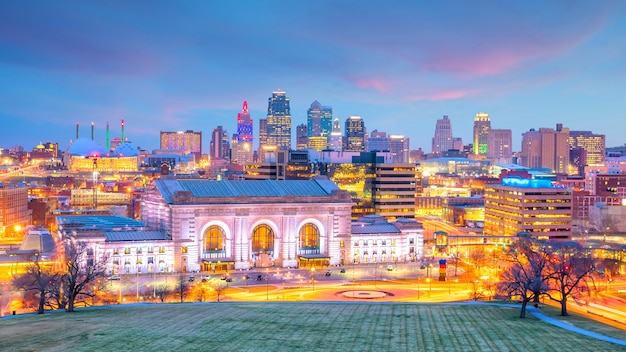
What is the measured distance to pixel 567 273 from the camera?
82.9 m

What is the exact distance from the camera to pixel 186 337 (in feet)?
194

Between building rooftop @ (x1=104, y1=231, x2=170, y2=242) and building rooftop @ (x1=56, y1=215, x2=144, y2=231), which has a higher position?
building rooftop @ (x1=56, y1=215, x2=144, y2=231)

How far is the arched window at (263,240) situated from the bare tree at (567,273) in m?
55.5

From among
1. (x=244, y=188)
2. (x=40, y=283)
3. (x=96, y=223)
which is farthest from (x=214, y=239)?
(x=40, y=283)

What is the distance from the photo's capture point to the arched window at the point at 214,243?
139 meters

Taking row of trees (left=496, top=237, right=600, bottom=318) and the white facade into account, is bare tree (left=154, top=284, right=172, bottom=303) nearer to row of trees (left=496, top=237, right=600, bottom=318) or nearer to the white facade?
the white facade

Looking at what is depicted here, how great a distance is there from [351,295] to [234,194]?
140ft

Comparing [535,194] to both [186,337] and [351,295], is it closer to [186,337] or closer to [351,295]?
[351,295]

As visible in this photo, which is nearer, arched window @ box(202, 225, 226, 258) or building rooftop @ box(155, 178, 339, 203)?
arched window @ box(202, 225, 226, 258)

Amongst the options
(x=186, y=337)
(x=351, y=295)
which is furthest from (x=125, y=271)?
(x=186, y=337)

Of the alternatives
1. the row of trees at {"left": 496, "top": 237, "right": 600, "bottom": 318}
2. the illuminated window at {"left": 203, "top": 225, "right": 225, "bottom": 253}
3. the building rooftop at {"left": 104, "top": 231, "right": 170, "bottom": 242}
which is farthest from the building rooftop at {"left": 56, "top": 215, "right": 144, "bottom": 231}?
the row of trees at {"left": 496, "top": 237, "right": 600, "bottom": 318}

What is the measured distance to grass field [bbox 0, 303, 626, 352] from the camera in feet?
185

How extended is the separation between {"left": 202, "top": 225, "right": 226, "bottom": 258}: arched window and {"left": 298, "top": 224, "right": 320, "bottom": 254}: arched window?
1724 centimetres

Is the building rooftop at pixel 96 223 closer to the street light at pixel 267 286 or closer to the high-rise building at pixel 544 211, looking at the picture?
the street light at pixel 267 286
